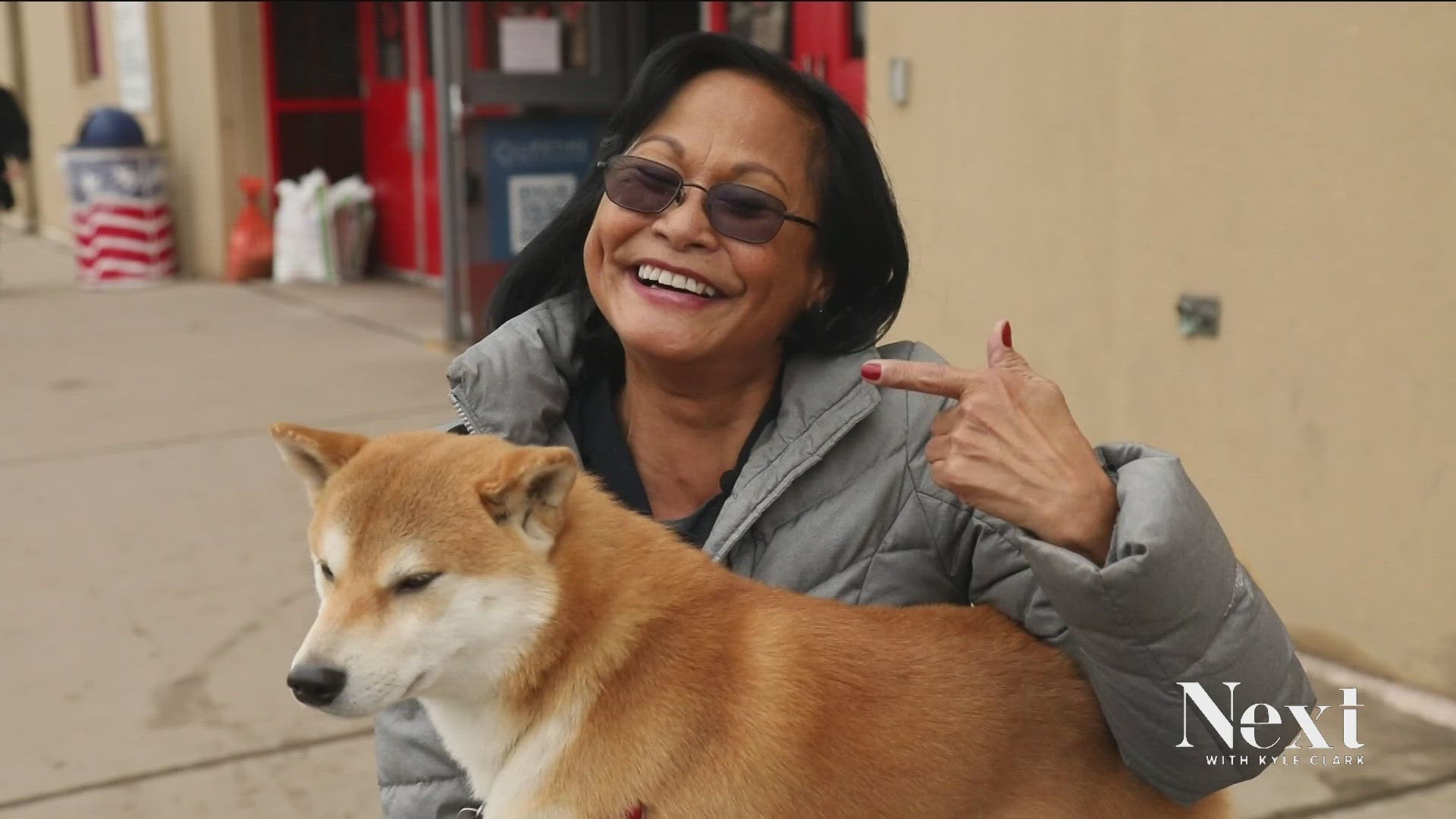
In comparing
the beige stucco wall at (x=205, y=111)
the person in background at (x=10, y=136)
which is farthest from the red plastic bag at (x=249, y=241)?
the person in background at (x=10, y=136)

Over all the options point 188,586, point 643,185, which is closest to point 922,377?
point 643,185

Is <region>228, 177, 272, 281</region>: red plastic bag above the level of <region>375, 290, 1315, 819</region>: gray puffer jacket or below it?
below

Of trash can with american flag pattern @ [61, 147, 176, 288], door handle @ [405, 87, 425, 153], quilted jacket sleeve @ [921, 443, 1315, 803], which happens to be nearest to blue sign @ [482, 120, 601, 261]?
door handle @ [405, 87, 425, 153]

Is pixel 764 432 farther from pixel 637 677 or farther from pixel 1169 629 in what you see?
pixel 1169 629

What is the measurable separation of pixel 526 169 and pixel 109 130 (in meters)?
4.78

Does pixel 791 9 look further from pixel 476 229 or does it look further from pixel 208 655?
pixel 208 655

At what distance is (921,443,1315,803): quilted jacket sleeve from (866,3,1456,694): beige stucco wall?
1.96 m

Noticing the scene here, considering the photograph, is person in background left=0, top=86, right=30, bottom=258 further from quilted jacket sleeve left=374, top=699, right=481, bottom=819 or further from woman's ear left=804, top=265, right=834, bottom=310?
woman's ear left=804, top=265, right=834, bottom=310

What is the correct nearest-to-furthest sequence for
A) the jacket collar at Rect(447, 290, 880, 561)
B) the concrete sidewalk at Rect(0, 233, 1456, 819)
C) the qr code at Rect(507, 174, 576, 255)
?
the jacket collar at Rect(447, 290, 880, 561) < the concrete sidewalk at Rect(0, 233, 1456, 819) < the qr code at Rect(507, 174, 576, 255)

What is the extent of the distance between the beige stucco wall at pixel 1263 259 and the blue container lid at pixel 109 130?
8757 millimetres

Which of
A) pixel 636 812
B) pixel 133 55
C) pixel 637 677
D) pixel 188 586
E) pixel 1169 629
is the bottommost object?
pixel 188 586

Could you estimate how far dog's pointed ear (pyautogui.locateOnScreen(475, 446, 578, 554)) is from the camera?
6.63 feet

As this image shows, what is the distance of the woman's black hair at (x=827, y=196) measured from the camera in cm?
248

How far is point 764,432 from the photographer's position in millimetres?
2473
